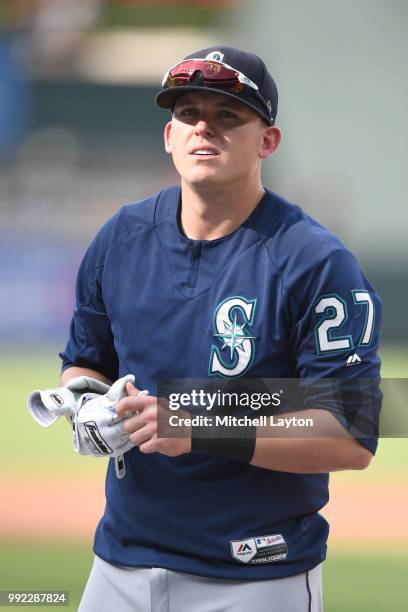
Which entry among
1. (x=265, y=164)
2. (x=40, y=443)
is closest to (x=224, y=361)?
(x=40, y=443)

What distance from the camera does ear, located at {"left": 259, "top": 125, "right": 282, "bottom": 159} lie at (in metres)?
3.53

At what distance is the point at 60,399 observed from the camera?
3393 millimetres

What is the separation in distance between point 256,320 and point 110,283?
1.70 feet

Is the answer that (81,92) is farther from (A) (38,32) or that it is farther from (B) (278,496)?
(B) (278,496)

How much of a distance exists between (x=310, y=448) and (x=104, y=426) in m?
0.57

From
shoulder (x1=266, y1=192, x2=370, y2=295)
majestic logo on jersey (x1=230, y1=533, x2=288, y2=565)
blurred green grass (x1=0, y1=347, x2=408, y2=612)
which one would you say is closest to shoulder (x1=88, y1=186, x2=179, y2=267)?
shoulder (x1=266, y1=192, x2=370, y2=295)

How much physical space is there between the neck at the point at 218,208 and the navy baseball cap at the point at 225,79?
0.82 feet

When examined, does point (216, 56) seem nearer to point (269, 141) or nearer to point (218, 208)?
point (269, 141)

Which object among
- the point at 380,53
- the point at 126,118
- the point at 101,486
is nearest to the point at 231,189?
the point at 101,486

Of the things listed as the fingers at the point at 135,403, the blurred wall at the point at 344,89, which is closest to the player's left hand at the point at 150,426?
the fingers at the point at 135,403

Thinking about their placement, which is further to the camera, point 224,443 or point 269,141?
point 269,141

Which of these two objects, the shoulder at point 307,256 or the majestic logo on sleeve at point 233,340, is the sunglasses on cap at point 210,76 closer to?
the shoulder at point 307,256

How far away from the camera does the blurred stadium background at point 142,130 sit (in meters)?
22.7

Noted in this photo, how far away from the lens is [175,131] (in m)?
3.46
